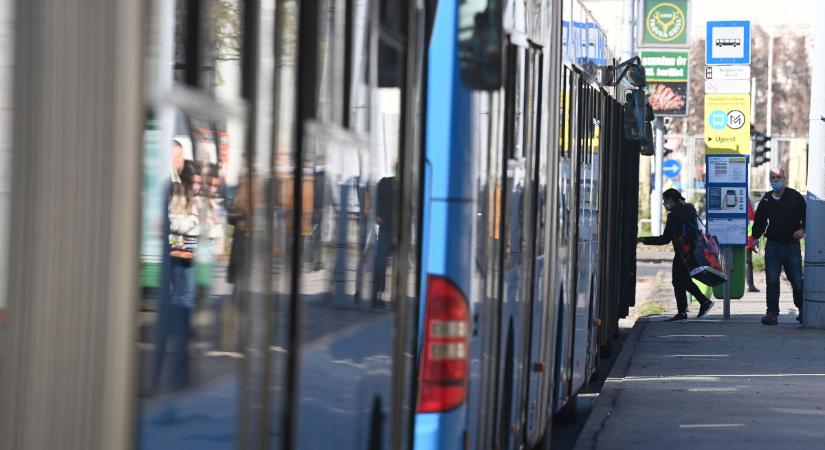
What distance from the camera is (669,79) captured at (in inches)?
1374

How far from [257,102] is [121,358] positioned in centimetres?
92

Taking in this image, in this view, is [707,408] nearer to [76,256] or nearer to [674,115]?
[76,256]

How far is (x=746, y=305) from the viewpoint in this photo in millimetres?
23969

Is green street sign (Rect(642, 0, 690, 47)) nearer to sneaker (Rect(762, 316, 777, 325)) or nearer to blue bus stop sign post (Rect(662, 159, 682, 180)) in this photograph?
blue bus stop sign post (Rect(662, 159, 682, 180))

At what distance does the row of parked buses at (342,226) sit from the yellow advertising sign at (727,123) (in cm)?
1376

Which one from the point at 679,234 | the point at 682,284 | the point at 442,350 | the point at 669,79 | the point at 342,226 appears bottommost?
the point at 682,284

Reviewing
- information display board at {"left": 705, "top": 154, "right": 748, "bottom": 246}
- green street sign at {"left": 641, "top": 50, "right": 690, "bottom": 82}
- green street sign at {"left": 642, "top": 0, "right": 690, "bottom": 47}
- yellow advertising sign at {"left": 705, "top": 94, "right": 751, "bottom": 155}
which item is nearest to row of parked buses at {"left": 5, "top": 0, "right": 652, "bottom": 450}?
information display board at {"left": 705, "top": 154, "right": 748, "bottom": 246}

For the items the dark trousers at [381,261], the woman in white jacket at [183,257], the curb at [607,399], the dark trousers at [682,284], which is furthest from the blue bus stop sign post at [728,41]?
the woman in white jacket at [183,257]

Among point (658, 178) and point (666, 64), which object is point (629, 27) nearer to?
point (666, 64)

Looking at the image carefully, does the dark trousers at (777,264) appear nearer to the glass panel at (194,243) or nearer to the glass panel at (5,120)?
the glass panel at (194,243)

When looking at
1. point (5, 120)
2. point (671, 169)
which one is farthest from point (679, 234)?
point (671, 169)

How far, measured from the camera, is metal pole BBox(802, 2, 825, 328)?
18.8 meters

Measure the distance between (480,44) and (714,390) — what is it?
8830 mm

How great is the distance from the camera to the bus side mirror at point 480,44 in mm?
4805
